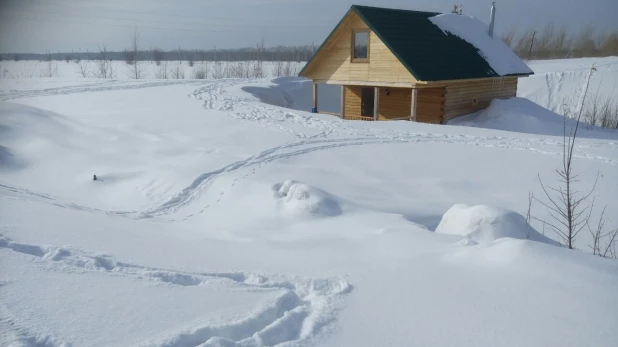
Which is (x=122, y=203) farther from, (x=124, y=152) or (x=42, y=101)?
(x=42, y=101)

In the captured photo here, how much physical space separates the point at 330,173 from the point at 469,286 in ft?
18.0

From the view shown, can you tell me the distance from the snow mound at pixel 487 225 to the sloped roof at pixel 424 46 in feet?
34.5

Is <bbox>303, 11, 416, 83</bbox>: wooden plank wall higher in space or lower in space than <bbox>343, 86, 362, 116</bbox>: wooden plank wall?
higher

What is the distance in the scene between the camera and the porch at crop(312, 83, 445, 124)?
16.9 metres

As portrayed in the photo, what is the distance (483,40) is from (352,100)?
610 cm

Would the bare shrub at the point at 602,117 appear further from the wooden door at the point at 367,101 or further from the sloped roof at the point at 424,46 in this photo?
the wooden door at the point at 367,101

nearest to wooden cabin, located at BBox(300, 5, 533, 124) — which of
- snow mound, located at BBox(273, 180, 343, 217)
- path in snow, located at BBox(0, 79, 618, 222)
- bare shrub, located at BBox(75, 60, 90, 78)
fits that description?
path in snow, located at BBox(0, 79, 618, 222)

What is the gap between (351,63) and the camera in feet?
57.7

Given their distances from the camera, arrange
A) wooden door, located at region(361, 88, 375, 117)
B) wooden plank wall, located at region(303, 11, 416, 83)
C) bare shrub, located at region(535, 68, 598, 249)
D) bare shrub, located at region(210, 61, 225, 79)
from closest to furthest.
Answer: bare shrub, located at region(535, 68, 598, 249) < wooden plank wall, located at region(303, 11, 416, 83) < wooden door, located at region(361, 88, 375, 117) < bare shrub, located at region(210, 61, 225, 79)

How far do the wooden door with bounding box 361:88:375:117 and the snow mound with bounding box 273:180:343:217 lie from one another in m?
13.3

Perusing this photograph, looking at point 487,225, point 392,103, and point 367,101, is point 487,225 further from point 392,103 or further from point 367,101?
point 367,101

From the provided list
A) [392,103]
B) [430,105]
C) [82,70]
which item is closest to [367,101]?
[392,103]

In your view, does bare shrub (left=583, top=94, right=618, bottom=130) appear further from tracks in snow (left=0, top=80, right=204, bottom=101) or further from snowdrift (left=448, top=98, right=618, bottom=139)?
tracks in snow (left=0, top=80, right=204, bottom=101)

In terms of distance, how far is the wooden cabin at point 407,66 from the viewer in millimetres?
16094
